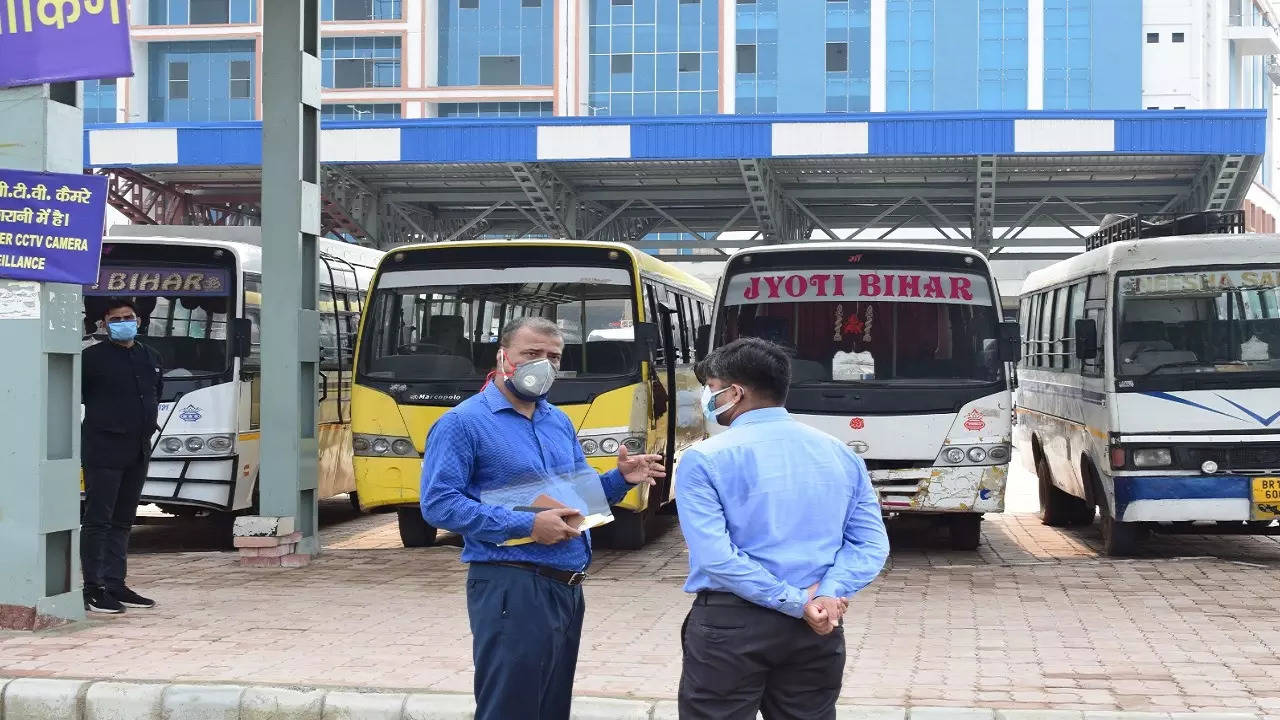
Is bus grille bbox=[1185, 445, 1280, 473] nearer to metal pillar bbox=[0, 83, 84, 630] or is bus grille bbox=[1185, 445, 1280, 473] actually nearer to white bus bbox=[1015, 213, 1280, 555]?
white bus bbox=[1015, 213, 1280, 555]

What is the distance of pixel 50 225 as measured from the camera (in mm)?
8734

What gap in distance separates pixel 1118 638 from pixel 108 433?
5747mm

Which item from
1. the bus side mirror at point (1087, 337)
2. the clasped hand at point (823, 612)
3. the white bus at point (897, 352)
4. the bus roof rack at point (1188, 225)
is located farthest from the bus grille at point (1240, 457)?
the clasped hand at point (823, 612)

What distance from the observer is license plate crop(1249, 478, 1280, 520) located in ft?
38.2

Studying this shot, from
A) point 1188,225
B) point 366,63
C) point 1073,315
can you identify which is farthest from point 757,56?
point 1073,315

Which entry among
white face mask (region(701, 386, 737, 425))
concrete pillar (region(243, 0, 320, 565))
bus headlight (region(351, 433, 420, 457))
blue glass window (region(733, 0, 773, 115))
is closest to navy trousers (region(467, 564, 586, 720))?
white face mask (region(701, 386, 737, 425))

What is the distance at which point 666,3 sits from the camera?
62938mm

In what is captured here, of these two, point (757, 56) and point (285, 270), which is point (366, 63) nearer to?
point (757, 56)

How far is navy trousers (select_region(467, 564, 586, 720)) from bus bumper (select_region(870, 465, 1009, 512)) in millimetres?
7674

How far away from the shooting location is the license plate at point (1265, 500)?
11.6 meters

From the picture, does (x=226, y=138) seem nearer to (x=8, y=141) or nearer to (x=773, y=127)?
(x=773, y=127)

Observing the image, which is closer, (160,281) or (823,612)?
(823,612)

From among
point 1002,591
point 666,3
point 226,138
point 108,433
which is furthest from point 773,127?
point 666,3

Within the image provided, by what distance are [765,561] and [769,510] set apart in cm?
14
